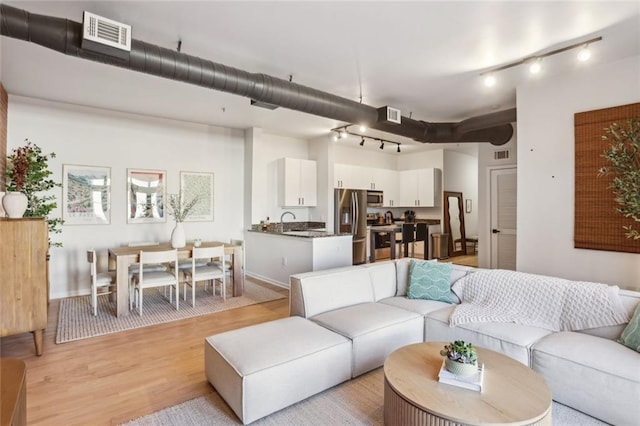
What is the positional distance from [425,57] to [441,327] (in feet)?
8.71

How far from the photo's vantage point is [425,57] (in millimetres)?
3398

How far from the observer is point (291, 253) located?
5434 mm

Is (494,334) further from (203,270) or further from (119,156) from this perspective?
(119,156)

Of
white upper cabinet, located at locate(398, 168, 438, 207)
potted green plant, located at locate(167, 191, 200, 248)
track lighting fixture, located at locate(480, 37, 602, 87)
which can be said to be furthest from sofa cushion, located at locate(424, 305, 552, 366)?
white upper cabinet, located at locate(398, 168, 438, 207)

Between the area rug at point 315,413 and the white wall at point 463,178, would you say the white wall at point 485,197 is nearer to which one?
the white wall at point 463,178

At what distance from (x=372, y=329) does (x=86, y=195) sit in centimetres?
488

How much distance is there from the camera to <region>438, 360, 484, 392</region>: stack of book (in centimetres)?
177

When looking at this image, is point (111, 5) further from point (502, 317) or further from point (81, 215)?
point (502, 317)

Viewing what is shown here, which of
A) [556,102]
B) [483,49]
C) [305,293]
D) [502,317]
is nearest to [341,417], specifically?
[305,293]

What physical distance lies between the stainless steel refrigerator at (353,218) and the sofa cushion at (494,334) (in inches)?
171

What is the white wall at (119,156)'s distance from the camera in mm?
4782

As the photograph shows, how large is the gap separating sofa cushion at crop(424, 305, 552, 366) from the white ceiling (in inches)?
98.0

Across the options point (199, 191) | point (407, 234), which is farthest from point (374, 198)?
point (199, 191)

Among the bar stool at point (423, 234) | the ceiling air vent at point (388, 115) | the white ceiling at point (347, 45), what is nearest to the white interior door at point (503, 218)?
the white ceiling at point (347, 45)
